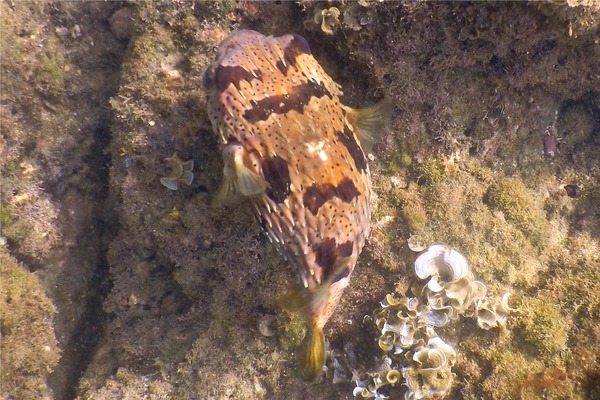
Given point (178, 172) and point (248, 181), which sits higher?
point (248, 181)

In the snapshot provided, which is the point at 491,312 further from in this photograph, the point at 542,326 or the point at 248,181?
the point at 248,181

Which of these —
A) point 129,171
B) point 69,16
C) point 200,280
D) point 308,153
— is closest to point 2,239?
point 129,171

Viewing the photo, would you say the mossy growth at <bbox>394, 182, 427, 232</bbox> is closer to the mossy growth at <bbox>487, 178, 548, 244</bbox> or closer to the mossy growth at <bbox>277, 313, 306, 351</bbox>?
the mossy growth at <bbox>487, 178, 548, 244</bbox>

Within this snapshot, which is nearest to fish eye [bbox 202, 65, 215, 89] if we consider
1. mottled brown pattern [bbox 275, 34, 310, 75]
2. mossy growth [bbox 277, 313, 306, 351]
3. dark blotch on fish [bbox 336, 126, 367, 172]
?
mottled brown pattern [bbox 275, 34, 310, 75]

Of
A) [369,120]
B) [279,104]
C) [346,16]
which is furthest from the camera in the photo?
[346,16]

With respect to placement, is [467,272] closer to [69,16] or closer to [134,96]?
[134,96]

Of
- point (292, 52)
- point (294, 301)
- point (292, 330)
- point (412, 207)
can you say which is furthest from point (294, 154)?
point (292, 330)

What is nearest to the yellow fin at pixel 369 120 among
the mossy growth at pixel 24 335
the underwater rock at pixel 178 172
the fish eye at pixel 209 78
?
the fish eye at pixel 209 78
